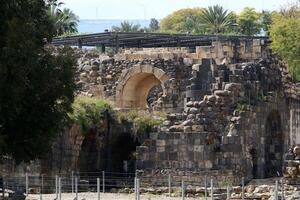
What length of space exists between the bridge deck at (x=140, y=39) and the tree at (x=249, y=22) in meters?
41.8

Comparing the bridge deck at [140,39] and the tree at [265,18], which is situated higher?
the tree at [265,18]

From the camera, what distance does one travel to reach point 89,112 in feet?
151

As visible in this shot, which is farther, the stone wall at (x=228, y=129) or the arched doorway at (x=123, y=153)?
the arched doorway at (x=123, y=153)

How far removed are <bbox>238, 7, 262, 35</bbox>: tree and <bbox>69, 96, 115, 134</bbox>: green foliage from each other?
68.4 m

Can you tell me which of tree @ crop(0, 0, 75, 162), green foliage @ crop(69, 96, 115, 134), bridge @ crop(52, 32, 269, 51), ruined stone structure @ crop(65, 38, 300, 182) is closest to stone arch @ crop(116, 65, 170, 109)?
ruined stone structure @ crop(65, 38, 300, 182)

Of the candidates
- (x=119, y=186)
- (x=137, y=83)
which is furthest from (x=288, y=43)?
(x=119, y=186)

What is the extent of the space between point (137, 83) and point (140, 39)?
16.4 m

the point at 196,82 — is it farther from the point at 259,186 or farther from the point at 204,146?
the point at 259,186

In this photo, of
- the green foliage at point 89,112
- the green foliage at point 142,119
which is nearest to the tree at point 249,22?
the green foliage at point 142,119

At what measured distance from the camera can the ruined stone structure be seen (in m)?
43.3

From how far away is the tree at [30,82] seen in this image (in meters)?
27.7

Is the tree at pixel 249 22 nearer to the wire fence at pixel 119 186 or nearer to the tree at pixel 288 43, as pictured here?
the tree at pixel 288 43

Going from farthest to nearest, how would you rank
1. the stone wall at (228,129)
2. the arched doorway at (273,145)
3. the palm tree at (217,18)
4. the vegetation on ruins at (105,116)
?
the palm tree at (217,18), the arched doorway at (273,145), the vegetation on ruins at (105,116), the stone wall at (228,129)

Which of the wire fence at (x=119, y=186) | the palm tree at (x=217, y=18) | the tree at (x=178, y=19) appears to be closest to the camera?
the wire fence at (x=119, y=186)
